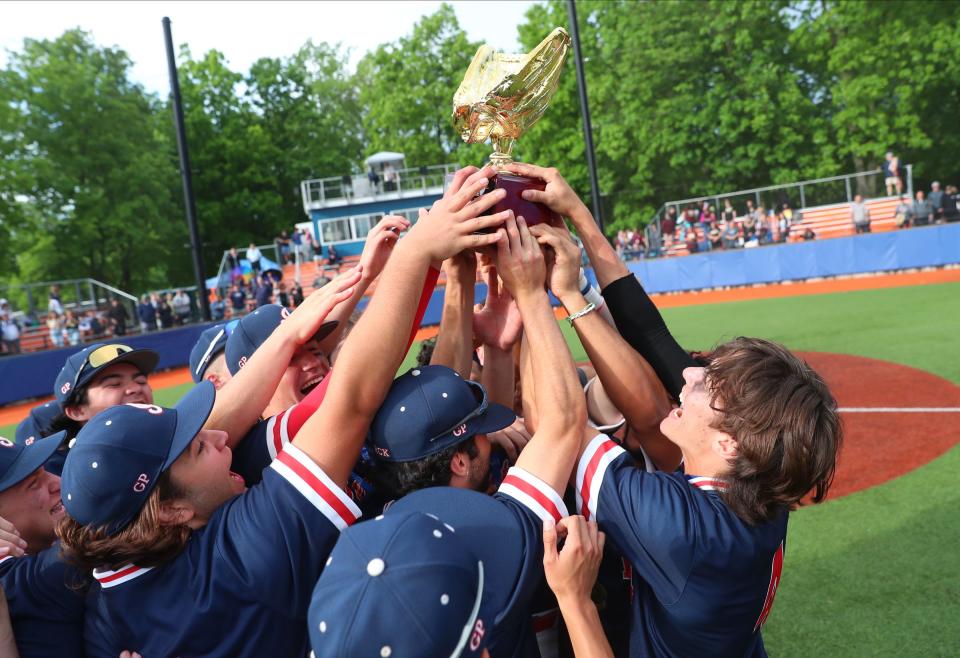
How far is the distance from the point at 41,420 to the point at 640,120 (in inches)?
1478

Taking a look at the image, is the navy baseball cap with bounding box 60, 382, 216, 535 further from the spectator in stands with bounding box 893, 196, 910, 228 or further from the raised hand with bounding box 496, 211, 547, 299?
the spectator in stands with bounding box 893, 196, 910, 228

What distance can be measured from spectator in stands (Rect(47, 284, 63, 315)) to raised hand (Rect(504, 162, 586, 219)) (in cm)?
2195

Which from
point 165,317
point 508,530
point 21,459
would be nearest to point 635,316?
point 508,530

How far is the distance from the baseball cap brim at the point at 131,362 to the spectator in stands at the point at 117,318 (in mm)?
17842

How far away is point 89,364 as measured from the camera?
150 inches

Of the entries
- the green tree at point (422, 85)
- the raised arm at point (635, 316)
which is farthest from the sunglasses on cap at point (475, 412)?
the green tree at point (422, 85)

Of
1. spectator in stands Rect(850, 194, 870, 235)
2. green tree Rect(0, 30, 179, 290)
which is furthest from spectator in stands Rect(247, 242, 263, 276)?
spectator in stands Rect(850, 194, 870, 235)

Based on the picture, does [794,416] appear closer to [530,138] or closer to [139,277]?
[530,138]

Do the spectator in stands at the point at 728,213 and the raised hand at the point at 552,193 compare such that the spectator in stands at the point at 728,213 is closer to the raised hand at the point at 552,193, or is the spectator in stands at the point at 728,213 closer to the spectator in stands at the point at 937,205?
the spectator in stands at the point at 937,205

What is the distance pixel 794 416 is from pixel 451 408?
0.99 metres

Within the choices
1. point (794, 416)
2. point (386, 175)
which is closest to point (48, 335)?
point (794, 416)

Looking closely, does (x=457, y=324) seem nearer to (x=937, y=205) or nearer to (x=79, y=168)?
(x=937, y=205)

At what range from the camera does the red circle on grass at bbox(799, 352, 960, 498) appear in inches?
250

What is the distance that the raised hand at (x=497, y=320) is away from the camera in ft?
8.94
